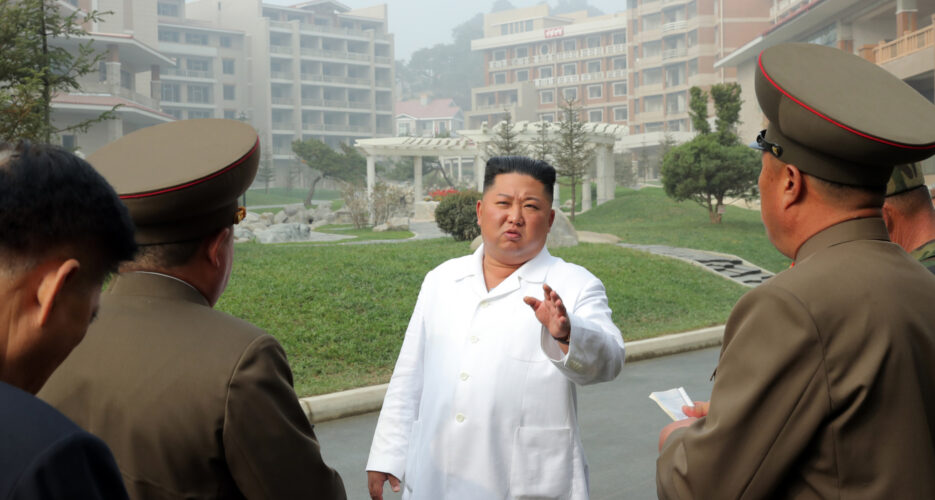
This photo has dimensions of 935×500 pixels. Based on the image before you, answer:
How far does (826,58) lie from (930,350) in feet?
2.24

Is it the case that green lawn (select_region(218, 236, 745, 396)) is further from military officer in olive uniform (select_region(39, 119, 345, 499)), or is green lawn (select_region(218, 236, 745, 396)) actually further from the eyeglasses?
the eyeglasses

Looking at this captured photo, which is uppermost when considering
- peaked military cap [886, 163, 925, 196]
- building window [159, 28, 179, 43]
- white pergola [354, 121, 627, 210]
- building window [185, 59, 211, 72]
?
building window [159, 28, 179, 43]

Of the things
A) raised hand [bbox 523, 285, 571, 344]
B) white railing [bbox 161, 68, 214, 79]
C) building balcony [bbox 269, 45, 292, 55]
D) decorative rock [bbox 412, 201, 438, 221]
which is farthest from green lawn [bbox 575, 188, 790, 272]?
building balcony [bbox 269, 45, 292, 55]

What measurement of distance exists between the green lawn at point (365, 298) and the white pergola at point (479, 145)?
1435cm

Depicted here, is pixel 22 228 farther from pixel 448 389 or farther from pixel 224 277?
pixel 448 389

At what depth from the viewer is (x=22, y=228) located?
1079 millimetres

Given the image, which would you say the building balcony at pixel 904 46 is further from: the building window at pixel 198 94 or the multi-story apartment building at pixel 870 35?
the building window at pixel 198 94

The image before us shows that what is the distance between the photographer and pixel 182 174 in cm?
185

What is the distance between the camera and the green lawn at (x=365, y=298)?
7.96m

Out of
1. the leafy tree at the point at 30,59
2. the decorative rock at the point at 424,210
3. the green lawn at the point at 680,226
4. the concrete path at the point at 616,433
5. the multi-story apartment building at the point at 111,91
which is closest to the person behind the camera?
the concrete path at the point at 616,433

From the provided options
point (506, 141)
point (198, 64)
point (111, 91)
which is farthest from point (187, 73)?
point (506, 141)

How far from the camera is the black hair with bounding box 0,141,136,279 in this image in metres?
1.08

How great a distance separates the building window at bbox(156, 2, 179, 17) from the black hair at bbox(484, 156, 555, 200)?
70615 mm

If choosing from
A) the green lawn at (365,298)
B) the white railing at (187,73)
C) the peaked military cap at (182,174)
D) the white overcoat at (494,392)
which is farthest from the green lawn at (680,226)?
the white railing at (187,73)
